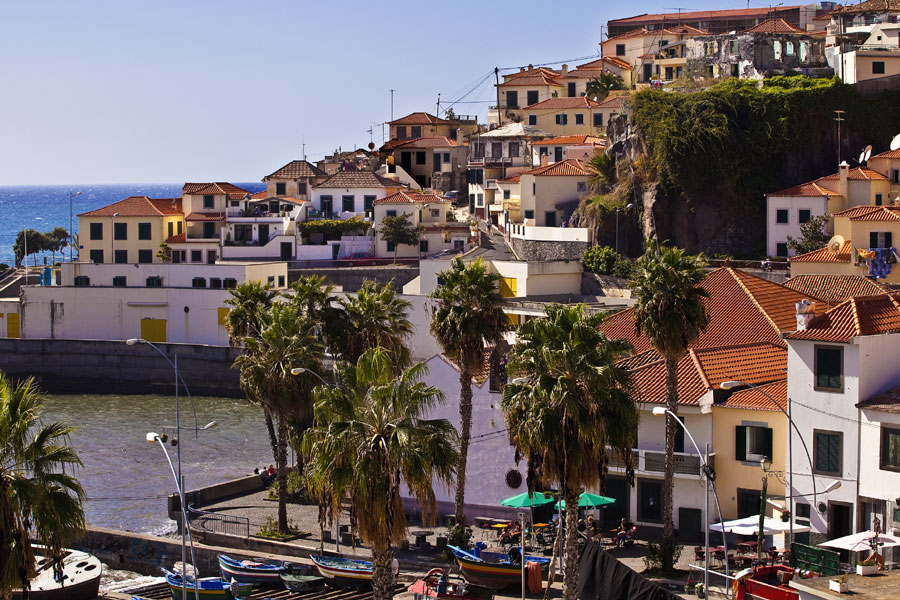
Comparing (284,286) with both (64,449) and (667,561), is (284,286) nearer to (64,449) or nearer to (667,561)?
(667,561)

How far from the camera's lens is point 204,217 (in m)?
110

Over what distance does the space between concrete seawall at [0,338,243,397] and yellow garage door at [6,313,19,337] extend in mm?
2011

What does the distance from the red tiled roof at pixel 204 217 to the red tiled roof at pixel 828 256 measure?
160 ft

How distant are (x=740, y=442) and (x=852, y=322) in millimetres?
5762

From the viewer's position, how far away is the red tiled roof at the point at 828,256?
76000mm

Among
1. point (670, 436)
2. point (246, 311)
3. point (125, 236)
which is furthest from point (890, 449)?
point (125, 236)

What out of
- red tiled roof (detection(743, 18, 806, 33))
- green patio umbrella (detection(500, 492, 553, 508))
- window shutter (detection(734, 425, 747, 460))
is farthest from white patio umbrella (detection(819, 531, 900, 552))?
red tiled roof (detection(743, 18, 806, 33))

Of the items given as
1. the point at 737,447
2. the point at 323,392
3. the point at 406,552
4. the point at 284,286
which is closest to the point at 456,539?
the point at 406,552

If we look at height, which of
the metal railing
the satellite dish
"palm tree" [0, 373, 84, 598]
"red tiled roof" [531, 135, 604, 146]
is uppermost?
"red tiled roof" [531, 135, 604, 146]

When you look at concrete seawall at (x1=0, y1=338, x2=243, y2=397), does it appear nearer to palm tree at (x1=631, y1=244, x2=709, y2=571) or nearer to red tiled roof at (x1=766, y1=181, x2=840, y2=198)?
red tiled roof at (x1=766, y1=181, x2=840, y2=198)

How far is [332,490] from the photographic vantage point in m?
33.0

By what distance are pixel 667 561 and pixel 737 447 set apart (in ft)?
19.4

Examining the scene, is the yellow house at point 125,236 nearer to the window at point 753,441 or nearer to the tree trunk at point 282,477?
the tree trunk at point 282,477

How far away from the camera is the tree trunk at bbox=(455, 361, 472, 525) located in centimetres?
4828
